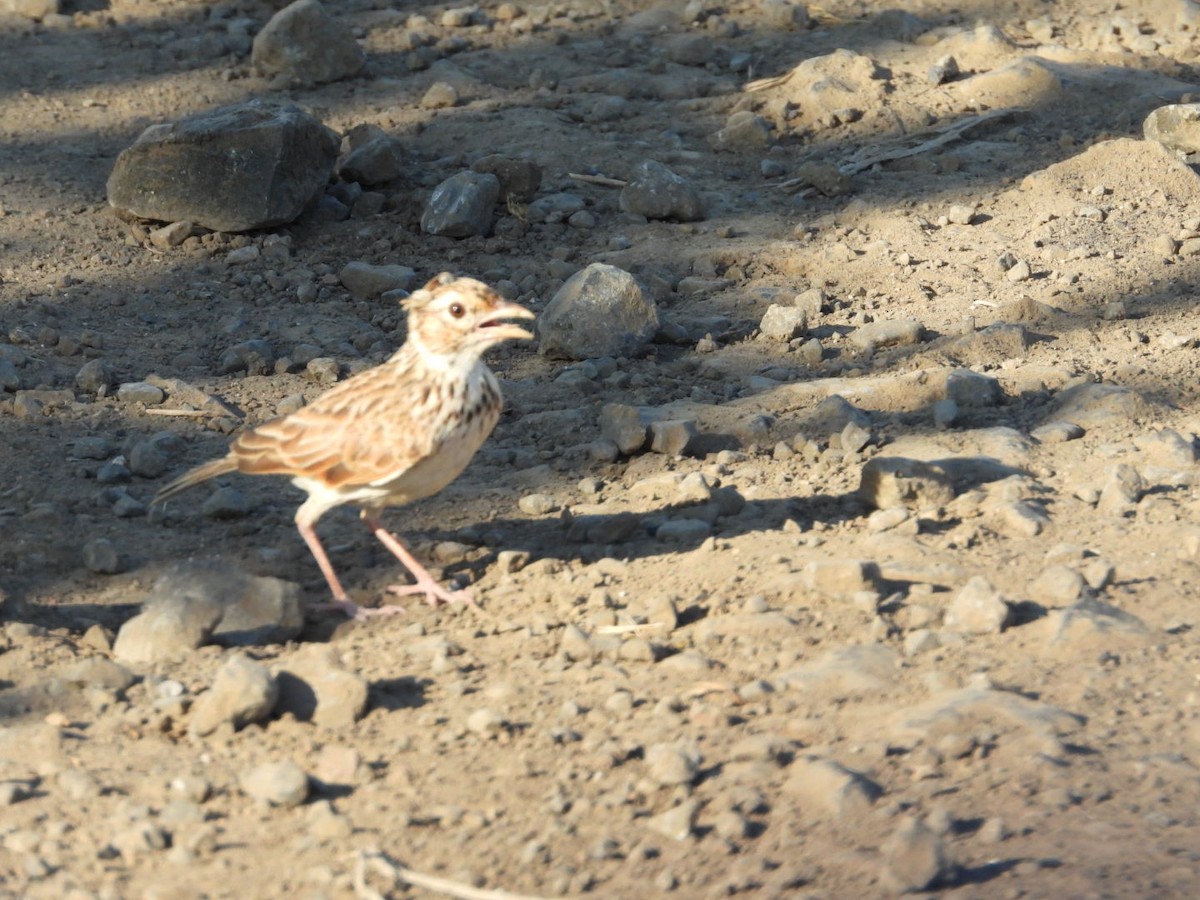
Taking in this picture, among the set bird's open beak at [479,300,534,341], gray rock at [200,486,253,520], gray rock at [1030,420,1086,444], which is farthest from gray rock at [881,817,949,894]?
gray rock at [200,486,253,520]

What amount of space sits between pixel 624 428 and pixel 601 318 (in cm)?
118

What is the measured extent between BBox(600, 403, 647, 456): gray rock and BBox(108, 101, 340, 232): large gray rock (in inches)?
123

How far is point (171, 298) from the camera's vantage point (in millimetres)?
8727

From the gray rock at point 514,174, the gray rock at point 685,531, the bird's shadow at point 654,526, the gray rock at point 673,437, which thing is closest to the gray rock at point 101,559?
the bird's shadow at point 654,526

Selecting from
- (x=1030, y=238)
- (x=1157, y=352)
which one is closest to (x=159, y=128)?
(x=1030, y=238)

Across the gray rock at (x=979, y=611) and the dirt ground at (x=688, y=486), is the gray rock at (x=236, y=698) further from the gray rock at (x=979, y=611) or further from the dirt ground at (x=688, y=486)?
the gray rock at (x=979, y=611)

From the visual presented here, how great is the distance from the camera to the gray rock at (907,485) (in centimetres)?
607

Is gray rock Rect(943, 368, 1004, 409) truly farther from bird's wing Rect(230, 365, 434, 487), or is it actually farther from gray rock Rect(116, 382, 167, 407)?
gray rock Rect(116, 382, 167, 407)

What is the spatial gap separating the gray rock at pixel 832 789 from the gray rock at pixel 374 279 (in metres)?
4.97

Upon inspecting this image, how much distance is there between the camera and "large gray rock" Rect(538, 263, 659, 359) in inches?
310

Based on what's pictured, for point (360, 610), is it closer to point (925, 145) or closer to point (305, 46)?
point (925, 145)

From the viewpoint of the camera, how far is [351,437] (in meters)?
5.67

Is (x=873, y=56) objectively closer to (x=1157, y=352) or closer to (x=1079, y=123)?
(x=1079, y=123)

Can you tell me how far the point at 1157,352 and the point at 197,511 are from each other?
447 cm
